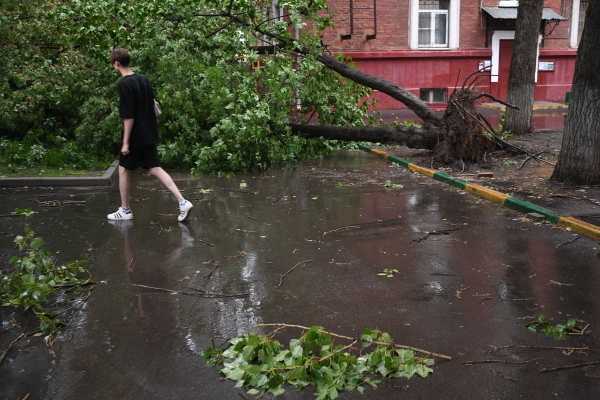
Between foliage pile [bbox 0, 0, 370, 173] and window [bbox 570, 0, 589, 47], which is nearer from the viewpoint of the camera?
foliage pile [bbox 0, 0, 370, 173]

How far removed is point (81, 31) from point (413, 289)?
827 cm

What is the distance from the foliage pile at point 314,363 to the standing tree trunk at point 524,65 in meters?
11.3

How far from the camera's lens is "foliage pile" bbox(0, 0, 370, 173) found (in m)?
10.6

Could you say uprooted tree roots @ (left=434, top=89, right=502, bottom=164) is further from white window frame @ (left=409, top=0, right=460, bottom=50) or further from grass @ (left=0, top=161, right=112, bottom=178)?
white window frame @ (left=409, top=0, right=460, bottom=50)

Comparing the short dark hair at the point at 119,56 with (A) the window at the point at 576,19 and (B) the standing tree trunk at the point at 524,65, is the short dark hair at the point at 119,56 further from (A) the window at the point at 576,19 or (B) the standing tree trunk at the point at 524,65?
(A) the window at the point at 576,19

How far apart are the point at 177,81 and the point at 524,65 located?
790 centimetres

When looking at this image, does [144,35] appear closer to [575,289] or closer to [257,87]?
[257,87]

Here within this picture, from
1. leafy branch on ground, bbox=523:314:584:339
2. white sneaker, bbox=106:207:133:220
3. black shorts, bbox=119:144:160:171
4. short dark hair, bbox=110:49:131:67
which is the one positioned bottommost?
leafy branch on ground, bbox=523:314:584:339

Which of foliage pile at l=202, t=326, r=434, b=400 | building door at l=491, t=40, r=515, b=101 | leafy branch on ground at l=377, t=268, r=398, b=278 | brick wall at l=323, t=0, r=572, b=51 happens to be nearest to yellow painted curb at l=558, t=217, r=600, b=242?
leafy branch on ground at l=377, t=268, r=398, b=278

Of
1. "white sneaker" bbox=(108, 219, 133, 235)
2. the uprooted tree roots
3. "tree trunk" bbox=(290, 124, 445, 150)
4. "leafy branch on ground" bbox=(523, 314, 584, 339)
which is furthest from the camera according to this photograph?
"tree trunk" bbox=(290, 124, 445, 150)

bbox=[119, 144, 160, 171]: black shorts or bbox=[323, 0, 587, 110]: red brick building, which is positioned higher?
bbox=[323, 0, 587, 110]: red brick building

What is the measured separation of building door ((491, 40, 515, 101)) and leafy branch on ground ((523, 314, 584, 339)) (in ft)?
70.3

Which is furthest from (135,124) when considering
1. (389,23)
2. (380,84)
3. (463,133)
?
(389,23)

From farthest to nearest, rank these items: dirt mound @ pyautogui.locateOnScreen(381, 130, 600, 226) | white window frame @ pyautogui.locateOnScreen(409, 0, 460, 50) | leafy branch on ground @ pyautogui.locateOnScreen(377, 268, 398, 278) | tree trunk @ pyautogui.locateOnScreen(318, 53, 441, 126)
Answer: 1. white window frame @ pyautogui.locateOnScreen(409, 0, 460, 50)
2. tree trunk @ pyautogui.locateOnScreen(318, 53, 441, 126)
3. dirt mound @ pyautogui.locateOnScreen(381, 130, 600, 226)
4. leafy branch on ground @ pyautogui.locateOnScreen(377, 268, 398, 278)
